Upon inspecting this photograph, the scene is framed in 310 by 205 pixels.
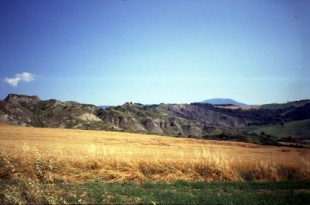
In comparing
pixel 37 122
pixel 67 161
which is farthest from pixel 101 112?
pixel 67 161

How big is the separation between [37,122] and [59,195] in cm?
13897

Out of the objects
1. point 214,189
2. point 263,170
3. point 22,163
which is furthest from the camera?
point 263,170

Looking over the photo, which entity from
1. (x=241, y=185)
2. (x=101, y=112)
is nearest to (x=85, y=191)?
(x=241, y=185)

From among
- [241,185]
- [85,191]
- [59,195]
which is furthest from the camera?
[241,185]

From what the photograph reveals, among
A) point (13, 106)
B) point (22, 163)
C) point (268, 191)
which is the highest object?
point (13, 106)

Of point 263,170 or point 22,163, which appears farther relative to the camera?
point 263,170

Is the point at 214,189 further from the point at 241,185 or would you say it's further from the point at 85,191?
the point at 85,191

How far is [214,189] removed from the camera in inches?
438

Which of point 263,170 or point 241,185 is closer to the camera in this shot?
point 241,185

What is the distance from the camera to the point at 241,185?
12133mm

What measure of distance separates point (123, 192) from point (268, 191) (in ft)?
22.8

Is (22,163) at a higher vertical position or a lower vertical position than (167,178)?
higher

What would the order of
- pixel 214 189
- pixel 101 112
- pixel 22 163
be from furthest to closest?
pixel 101 112 < pixel 22 163 < pixel 214 189

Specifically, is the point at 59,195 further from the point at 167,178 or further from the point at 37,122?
the point at 37,122
